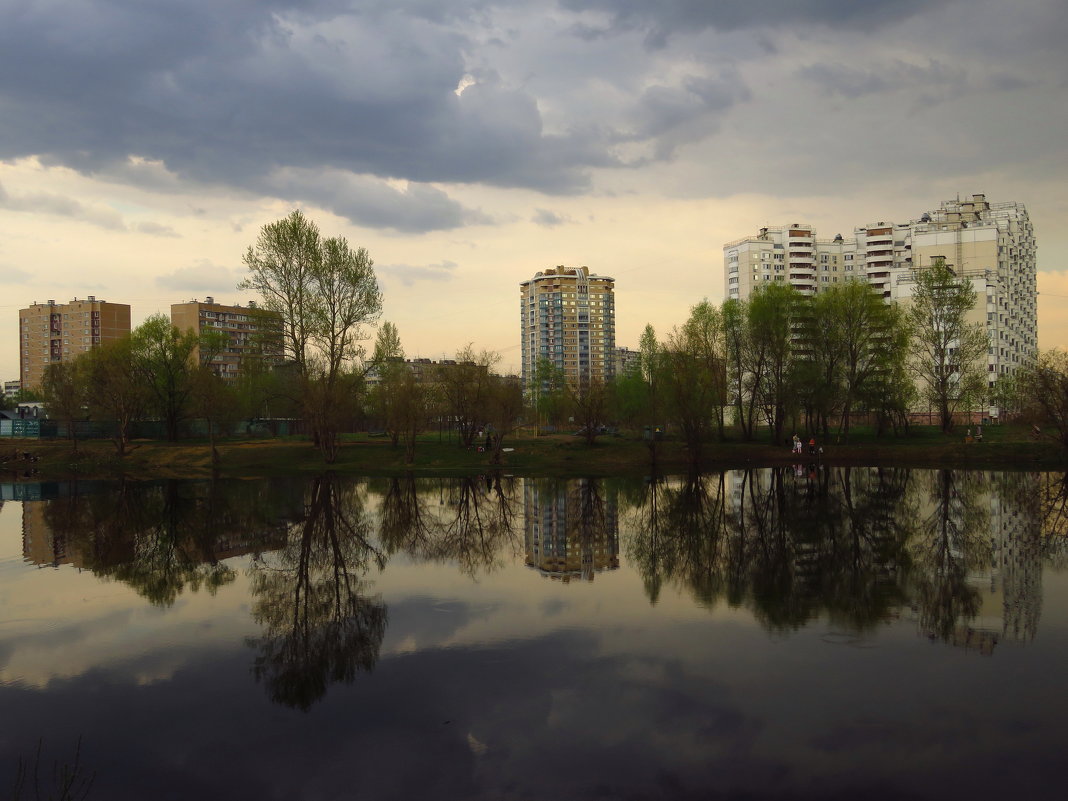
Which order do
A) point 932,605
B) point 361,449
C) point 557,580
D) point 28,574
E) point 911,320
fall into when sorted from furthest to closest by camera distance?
point 911,320 → point 361,449 → point 28,574 → point 557,580 → point 932,605

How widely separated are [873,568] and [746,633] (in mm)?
6078

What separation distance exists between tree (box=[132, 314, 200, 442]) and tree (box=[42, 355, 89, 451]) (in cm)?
499

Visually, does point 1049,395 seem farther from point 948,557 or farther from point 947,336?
point 948,557

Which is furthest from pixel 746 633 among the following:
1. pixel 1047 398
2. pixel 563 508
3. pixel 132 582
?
pixel 1047 398

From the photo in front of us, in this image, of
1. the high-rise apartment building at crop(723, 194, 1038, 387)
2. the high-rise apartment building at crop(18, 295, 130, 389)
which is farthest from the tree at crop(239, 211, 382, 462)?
the high-rise apartment building at crop(18, 295, 130, 389)

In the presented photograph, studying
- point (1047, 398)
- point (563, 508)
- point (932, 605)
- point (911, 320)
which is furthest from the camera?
point (911, 320)

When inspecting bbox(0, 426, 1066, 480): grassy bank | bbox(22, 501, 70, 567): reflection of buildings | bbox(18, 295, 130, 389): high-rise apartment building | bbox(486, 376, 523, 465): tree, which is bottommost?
bbox(22, 501, 70, 567): reflection of buildings

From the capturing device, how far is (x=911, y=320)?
2500 inches

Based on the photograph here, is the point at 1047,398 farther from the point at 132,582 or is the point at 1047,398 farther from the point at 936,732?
the point at 132,582

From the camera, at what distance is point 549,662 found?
434 inches

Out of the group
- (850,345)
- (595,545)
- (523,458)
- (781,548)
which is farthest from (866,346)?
(595,545)

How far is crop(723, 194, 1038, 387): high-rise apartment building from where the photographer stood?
354ft

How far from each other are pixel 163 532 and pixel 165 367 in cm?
4694

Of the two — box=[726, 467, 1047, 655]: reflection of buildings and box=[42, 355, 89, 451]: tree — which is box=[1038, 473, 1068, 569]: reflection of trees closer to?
box=[726, 467, 1047, 655]: reflection of buildings
